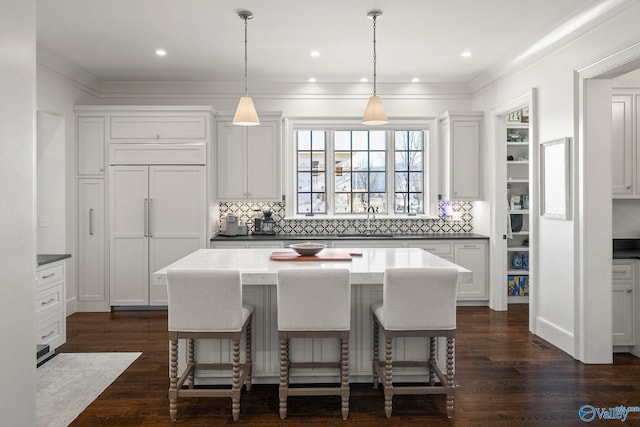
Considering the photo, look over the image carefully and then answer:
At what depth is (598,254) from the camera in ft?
12.4

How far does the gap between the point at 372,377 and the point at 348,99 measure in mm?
3878

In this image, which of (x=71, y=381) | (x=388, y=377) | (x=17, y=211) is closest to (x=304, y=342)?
(x=388, y=377)

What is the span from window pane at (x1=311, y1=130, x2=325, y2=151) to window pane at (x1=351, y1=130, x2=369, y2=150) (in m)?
0.41

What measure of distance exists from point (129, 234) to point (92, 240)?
465 millimetres

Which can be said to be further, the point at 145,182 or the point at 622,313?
the point at 145,182

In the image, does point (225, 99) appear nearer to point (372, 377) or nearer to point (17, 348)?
point (372, 377)

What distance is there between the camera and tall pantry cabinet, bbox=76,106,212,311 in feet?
17.8

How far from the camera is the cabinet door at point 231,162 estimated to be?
19.0 ft

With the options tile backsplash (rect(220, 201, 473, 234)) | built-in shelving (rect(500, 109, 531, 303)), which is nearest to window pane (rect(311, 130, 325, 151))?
tile backsplash (rect(220, 201, 473, 234))

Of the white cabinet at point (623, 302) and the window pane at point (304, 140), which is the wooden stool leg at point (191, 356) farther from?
the window pane at point (304, 140)

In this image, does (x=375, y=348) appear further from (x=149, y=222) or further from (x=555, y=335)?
(x=149, y=222)

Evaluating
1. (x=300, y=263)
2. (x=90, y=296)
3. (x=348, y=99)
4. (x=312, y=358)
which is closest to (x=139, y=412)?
(x=312, y=358)

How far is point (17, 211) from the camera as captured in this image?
1351 mm

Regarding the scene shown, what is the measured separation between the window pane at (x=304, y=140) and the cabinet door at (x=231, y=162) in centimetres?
80
